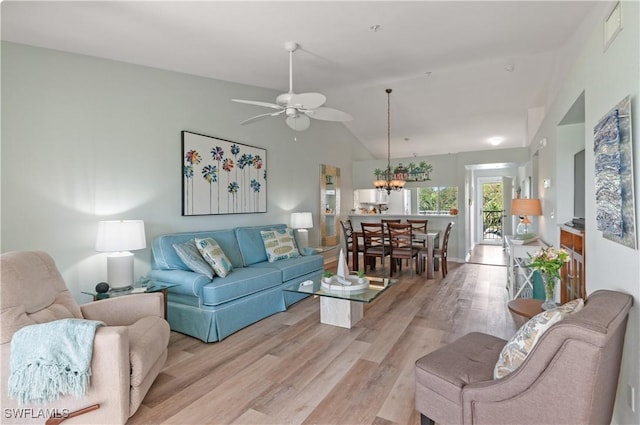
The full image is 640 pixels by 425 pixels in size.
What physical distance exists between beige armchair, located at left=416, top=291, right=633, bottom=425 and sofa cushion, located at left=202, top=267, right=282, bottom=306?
2.04 metres

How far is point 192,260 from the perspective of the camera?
326cm

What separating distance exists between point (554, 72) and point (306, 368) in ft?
16.2

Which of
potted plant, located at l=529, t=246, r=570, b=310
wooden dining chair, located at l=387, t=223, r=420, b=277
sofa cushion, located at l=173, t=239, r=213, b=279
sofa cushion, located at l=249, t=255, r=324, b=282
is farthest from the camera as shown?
wooden dining chair, located at l=387, t=223, r=420, b=277

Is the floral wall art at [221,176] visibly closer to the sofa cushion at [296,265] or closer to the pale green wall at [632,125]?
the sofa cushion at [296,265]

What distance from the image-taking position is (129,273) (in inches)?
116

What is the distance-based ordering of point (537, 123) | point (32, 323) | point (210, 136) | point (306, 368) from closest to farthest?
1. point (32, 323)
2. point (306, 368)
3. point (210, 136)
4. point (537, 123)

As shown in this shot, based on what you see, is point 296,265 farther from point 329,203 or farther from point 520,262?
point 329,203

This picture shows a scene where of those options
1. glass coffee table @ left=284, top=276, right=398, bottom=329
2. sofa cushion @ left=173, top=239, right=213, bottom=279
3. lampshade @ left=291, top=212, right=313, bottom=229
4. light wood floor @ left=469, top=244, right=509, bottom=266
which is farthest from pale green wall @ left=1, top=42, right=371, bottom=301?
light wood floor @ left=469, top=244, right=509, bottom=266

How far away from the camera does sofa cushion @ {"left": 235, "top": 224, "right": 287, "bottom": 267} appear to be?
426 cm

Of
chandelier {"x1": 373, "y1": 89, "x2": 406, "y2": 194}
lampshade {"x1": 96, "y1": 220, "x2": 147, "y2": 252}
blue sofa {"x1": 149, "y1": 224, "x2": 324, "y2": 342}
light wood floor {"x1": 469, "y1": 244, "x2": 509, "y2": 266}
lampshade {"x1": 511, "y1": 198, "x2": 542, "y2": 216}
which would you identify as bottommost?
light wood floor {"x1": 469, "y1": 244, "x2": 509, "y2": 266}

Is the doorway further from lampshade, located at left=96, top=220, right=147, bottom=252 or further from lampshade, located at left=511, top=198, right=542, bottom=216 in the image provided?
lampshade, located at left=96, top=220, right=147, bottom=252

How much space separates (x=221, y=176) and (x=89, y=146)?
1.60 metres

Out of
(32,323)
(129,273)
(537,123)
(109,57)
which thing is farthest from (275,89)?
(537,123)

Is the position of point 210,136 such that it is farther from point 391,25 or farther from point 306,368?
point 306,368
